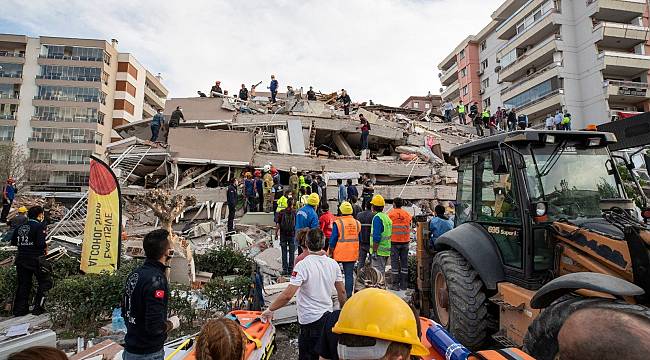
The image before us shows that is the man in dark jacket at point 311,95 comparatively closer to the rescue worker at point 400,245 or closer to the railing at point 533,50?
the rescue worker at point 400,245

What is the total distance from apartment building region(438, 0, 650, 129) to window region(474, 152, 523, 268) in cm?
3063

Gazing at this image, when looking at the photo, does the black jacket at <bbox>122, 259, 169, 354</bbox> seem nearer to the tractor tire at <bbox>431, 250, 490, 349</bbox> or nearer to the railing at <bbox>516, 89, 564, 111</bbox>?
the tractor tire at <bbox>431, 250, 490, 349</bbox>

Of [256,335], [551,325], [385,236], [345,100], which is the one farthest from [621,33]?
[256,335]

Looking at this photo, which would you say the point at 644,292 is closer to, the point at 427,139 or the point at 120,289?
the point at 120,289

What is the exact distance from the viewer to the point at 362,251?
7395 millimetres

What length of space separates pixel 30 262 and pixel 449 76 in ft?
176

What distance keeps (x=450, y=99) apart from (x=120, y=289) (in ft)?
171

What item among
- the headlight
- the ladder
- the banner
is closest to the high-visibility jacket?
the headlight

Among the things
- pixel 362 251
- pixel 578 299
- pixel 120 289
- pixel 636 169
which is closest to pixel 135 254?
pixel 120 289

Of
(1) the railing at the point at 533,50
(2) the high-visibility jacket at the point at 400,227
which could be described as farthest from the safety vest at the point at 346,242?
(1) the railing at the point at 533,50

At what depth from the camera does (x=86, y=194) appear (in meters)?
13.2

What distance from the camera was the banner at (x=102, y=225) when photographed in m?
6.71

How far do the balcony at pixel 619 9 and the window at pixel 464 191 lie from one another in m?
34.5

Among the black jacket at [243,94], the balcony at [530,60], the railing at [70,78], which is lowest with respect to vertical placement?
the black jacket at [243,94]
